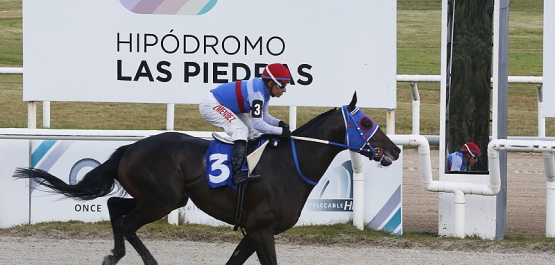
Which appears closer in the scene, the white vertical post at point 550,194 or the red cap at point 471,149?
the white vertical post at point 550,194

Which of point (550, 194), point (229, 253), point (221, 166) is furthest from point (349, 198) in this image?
point (221, 166)

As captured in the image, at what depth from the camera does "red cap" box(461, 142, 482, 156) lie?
9.10 metres

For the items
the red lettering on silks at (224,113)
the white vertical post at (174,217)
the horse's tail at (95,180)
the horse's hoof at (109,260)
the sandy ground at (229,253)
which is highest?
the red lettering on silks at (224,113)

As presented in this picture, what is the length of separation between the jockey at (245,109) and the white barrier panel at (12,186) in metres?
2.56

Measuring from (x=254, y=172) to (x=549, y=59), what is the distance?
3355 mm

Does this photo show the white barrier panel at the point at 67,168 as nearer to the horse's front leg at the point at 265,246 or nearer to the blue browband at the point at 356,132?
the horse's front leg at the point at 265,246

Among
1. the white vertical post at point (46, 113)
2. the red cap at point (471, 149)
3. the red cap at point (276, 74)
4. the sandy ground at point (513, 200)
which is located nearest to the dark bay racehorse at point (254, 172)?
the red cap at point (276, 74)

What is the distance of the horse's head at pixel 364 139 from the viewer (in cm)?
697

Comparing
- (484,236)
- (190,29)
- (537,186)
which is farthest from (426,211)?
(190,29)

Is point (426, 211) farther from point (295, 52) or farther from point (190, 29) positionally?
point (190, 29)

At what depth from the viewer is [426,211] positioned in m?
10.5

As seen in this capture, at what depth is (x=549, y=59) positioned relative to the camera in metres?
8.85

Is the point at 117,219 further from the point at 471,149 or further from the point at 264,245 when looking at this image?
the point at 471,149

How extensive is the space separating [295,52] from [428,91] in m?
12.8
